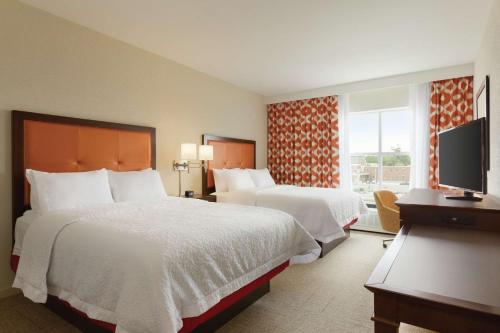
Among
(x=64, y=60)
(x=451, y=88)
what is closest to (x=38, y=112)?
(x=64, y=60)

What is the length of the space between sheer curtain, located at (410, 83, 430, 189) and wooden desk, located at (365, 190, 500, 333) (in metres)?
3.33

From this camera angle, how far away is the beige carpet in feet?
6.77

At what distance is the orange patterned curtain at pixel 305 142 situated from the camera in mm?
5352

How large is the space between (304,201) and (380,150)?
2.26m

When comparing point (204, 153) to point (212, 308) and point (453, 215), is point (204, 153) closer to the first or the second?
point (212, 308)

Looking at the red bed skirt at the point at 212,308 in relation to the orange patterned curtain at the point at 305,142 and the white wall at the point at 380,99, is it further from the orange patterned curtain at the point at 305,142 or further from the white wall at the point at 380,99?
the white wall at the point at 380,99

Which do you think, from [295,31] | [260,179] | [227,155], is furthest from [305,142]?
[295,31]

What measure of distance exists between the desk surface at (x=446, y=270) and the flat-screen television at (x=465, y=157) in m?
0.46

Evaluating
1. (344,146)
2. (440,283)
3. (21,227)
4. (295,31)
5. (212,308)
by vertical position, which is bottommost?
(212,308)

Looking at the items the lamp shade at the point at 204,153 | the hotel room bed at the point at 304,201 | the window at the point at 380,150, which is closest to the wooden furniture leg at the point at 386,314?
the hotel room bed at the point at 304,201

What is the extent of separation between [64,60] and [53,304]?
228 cm

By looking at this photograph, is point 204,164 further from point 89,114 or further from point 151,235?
point 151,235

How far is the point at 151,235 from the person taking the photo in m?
1.68

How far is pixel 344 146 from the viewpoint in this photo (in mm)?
5305
